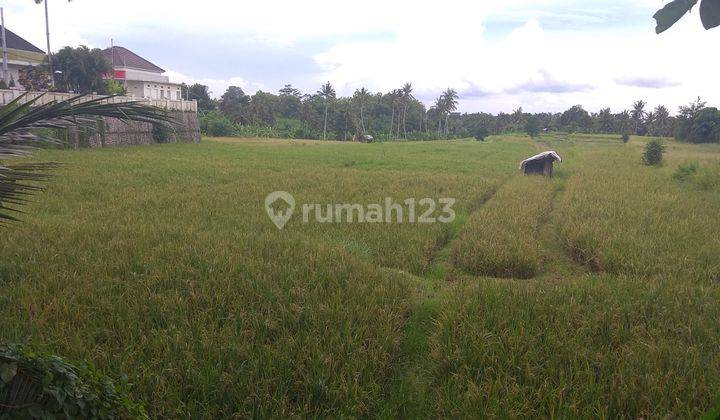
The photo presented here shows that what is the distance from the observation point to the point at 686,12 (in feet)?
2.71

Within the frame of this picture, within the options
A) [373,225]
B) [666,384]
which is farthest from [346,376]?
[373,225]

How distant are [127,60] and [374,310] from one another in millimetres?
38132

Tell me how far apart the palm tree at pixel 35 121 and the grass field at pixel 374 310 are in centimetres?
119

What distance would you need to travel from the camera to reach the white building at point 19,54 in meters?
26.6

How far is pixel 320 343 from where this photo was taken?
3.30m

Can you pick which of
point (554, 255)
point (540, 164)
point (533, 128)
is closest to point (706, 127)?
point (533, 128)

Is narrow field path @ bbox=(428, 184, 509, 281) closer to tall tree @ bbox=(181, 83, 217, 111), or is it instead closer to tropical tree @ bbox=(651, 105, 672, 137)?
tall tree @ bbox=(181, 83, 217, 111)

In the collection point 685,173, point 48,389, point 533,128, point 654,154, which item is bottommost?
point 48,389

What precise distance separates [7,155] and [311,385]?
75.6 inches

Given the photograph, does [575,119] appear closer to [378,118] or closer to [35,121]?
[378,118]

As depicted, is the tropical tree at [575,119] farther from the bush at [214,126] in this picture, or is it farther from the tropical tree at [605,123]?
the bush at [214,126]

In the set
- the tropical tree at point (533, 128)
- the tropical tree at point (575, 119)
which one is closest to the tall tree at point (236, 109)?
the tropical tree at point (533, 128)

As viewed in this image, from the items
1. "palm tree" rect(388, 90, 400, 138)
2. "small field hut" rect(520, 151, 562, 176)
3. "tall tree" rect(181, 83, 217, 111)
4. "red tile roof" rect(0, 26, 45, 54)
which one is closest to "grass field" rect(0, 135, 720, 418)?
"small field hut" rect(520, 151, 562, 176)

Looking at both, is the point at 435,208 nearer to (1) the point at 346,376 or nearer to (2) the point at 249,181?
(2) the point at 249,181
